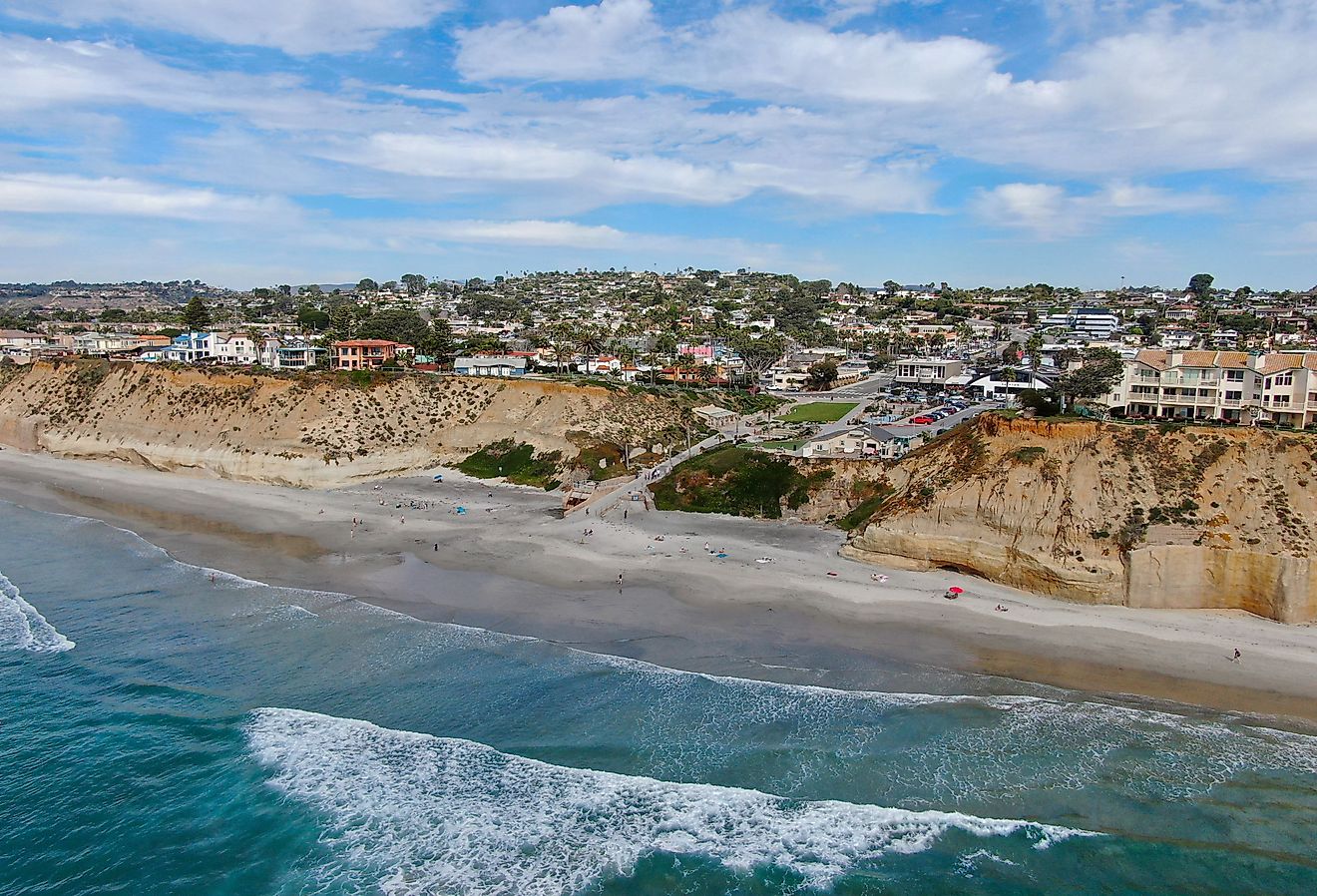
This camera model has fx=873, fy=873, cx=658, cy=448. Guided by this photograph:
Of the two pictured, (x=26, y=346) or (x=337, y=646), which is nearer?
(x=337, y=646)

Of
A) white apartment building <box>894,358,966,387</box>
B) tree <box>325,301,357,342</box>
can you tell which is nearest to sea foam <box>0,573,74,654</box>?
tree <box>325,301,357,342</box>

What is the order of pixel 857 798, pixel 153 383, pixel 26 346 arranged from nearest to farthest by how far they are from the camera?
pixel 857 798 < pixel 153 383 < pixel 26 346

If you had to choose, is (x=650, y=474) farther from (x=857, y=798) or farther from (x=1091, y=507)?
(x=857, y=798)

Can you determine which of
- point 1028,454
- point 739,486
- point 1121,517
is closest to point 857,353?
point 739,486

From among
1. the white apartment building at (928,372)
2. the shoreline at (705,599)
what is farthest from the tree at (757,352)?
the shoreline at (705,599)

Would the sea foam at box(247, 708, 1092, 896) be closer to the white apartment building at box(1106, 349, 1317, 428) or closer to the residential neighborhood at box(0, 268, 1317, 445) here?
the residential neighborhood at box(0, 268, 1317, 445)

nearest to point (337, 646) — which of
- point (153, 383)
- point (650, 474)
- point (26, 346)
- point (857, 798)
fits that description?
point (857, 798)

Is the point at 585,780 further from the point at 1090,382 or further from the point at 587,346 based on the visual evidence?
the point at 587,346
